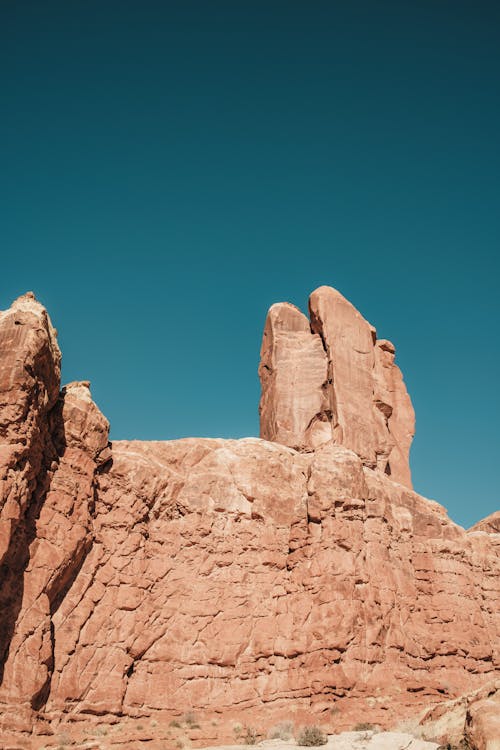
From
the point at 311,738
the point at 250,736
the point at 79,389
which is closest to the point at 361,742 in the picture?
the point at 311,738

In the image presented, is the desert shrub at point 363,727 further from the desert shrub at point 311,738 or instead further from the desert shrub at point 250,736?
the desert shrub at point 250,736

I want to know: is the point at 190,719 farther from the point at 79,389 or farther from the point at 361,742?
the point at 79,389

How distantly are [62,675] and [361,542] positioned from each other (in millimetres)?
10185

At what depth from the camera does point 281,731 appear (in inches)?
822

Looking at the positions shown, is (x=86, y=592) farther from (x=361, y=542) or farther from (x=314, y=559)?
(x=361, y=542)

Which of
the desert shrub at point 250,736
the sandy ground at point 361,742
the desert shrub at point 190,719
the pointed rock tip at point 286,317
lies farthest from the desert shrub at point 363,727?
the pointed rock tip at point 286,317

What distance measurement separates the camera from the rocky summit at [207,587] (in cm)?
1961

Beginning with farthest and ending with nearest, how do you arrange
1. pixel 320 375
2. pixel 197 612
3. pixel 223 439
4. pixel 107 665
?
pixel 320 375
pixel 223 439
pixel 197 612
pixel 107 665

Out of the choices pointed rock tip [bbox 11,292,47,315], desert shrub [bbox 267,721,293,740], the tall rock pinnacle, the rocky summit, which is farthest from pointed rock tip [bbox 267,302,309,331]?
desert shrub [bbox 267,721,293,740]

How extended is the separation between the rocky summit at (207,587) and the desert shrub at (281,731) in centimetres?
21

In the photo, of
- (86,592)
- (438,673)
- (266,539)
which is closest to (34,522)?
(86,592)

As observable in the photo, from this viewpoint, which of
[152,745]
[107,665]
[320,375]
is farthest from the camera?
[320,375]

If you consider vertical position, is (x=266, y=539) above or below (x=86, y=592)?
above

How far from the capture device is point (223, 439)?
2734 centimetres
